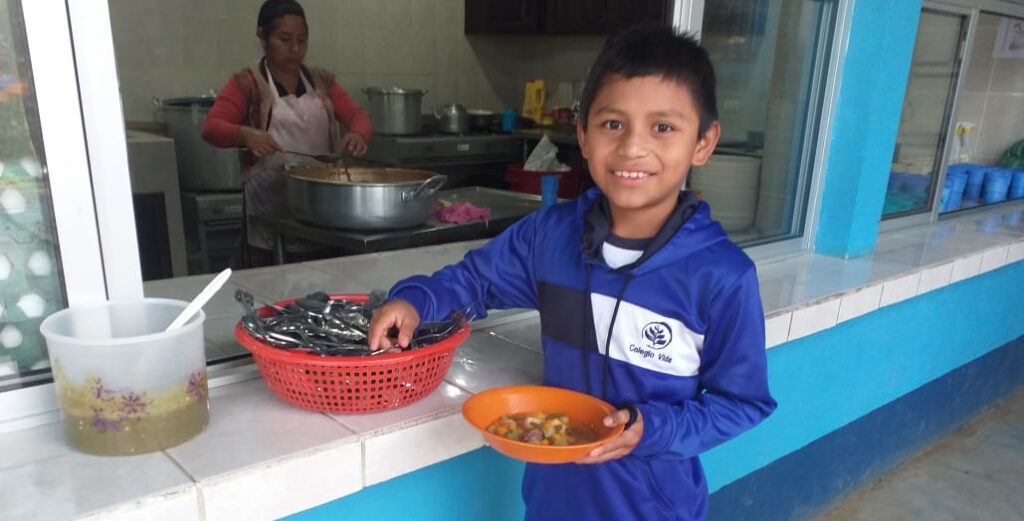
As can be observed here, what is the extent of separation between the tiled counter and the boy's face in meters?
0.40

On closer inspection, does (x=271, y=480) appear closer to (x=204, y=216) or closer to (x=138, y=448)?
(x=138, y=448)

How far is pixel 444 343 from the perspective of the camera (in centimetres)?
102

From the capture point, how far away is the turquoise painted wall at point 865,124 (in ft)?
6.39

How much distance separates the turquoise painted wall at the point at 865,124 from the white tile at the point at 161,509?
72.1 inches

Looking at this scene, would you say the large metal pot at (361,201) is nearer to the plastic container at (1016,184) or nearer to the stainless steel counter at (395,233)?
the stainless steel counter at (395,233)

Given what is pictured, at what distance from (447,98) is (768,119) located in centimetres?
287

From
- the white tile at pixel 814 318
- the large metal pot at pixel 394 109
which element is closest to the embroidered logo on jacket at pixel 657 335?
the white tile at pixel 814 318

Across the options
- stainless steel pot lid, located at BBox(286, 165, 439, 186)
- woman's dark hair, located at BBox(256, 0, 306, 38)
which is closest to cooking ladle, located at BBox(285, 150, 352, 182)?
stainless steel pot lid, located at BBox(286, 165, 439, 186)

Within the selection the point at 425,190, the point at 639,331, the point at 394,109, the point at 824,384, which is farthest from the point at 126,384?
the point at 394,109

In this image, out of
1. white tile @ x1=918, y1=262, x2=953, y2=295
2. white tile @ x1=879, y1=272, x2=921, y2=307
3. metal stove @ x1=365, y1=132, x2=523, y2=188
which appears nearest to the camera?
white tile @ x1=879, y1=272, x2=921, y2=307

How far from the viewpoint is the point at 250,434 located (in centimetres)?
97

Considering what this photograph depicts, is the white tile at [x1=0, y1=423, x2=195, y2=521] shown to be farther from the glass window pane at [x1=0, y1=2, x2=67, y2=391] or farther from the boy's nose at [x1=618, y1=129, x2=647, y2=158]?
the boy's nose at [x1=618, y1=129, x2=647, y2=158]

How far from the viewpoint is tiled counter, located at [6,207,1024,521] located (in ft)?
2.74

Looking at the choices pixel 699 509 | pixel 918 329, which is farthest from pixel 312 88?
pixel 918 329
